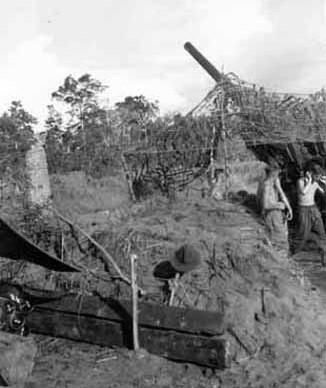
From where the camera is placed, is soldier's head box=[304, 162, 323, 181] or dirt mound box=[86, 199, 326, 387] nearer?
dirt mound box=[86, 199, 326, 387]

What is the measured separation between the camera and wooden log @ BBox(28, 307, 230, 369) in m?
5.20

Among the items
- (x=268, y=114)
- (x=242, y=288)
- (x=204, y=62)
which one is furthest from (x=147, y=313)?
(x=204, y=62)

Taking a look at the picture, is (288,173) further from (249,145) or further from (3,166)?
(3,166)

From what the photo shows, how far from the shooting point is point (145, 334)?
5672mm

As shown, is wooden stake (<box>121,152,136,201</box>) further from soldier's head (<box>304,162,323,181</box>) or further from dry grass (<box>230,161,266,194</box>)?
soldier's head (<box>304,162,323,181</box>)

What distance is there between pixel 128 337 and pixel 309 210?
373 centimetres

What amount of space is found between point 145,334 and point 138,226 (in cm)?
197

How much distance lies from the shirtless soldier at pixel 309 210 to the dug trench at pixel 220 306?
0.86 m

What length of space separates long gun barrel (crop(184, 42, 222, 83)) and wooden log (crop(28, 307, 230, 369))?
5.20 metres

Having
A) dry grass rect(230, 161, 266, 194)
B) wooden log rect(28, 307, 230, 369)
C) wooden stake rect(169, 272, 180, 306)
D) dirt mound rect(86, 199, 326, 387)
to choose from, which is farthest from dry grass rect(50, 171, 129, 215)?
wooden stake rect(169, 272, 180, 306)

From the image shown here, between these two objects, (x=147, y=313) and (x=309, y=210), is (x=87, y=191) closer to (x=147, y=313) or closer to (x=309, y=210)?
(x=309, y=210)

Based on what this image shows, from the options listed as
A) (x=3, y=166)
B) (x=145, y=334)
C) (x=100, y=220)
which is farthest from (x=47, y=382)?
(x=3, y=166)

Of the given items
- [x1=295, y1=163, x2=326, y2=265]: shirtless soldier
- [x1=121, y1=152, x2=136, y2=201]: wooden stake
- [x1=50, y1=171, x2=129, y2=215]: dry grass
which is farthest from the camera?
[x1=50, y1=171, x2=129, y2=215]: dry grass

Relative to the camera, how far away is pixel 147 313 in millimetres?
5719
